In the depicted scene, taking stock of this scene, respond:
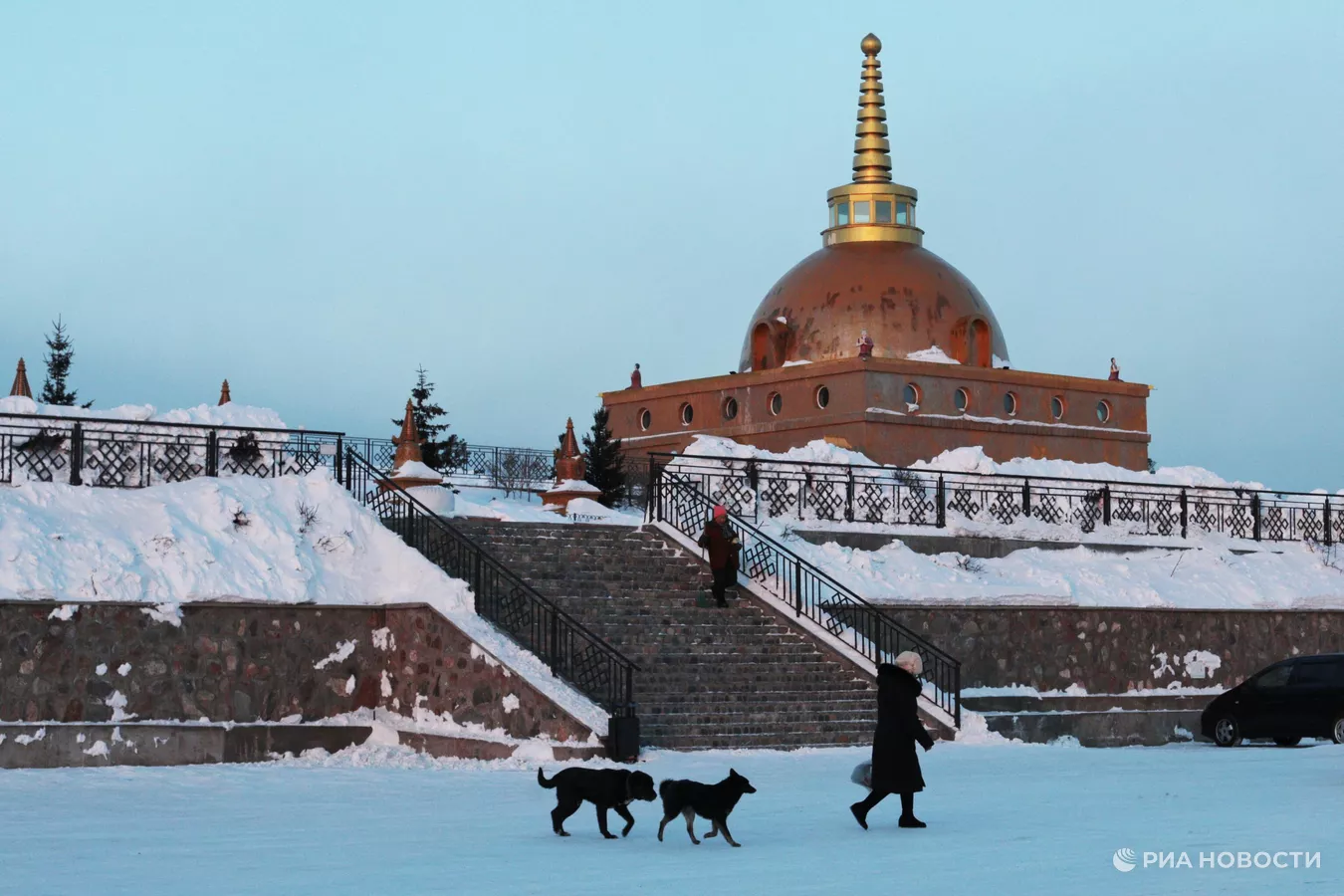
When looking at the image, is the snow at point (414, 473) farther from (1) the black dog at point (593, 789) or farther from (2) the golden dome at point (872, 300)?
(2) the golden dome at point (872, 300)

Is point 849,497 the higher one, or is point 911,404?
point 911,404


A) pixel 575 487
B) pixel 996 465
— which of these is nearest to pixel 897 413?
pixel 996 465

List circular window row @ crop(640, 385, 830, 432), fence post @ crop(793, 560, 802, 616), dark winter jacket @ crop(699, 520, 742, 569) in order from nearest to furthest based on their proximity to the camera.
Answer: dark winter jacket @ crop(699, 520, 742, 569)
fence post @ crop(793, 560, 802, 616)
circular window row @ crop(640, 385, 830, 432)

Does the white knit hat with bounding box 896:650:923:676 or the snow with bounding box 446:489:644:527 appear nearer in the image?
the white knit hat with bounding box 896:650:923:676

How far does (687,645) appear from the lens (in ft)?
80.5

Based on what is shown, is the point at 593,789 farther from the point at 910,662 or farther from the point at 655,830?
the point at 910,662

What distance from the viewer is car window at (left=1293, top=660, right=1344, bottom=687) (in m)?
25.6

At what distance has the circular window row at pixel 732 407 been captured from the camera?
47250mm

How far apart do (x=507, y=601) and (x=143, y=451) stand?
17.6 feet

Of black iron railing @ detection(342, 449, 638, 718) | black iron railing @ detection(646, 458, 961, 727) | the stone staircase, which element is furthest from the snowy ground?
black iron railing @ detection(646, 458, 961, 727)

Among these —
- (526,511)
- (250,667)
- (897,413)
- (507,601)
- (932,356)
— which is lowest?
(250,667)

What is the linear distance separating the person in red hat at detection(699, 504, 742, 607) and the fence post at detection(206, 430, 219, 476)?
650 centimetres

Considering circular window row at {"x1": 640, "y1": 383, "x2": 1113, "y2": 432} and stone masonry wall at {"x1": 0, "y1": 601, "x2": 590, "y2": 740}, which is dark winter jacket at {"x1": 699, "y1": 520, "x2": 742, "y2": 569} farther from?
circular window row at {"x1": 640, "y1": 383, "x2": 1113, "y2": 432}

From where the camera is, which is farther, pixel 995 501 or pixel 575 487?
pixel 995 501
